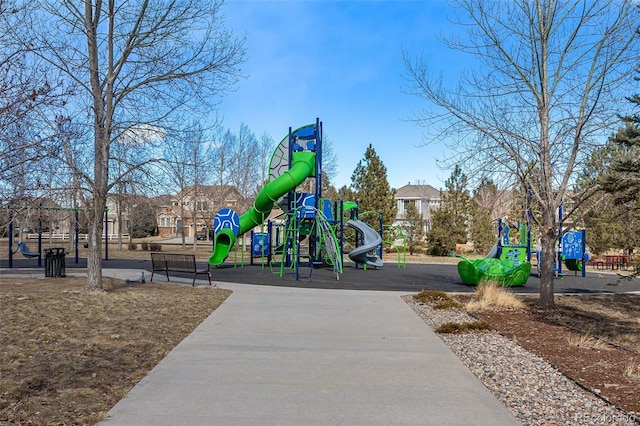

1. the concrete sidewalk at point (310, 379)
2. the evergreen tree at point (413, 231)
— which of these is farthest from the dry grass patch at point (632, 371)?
the evergreen tree at point (413, 231)

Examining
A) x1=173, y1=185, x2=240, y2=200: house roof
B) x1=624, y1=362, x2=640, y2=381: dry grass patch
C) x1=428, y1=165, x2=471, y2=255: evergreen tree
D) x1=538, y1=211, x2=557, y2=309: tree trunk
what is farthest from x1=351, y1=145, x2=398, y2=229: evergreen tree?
x1=624, y1=362, x2=640, y2=381: dry grass patch

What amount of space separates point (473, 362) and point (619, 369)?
66.9 inches

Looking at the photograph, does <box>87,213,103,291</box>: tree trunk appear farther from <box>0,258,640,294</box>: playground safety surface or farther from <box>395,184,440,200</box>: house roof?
<box>395,184,440,200</box>: house roof

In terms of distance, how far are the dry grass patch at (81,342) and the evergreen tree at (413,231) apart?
2846cm

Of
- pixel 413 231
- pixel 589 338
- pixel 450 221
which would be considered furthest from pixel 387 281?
pixel 413 231

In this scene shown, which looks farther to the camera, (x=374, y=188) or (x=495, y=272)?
(x=374, y=188)

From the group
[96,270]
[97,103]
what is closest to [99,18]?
[97,103]

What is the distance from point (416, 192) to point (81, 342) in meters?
60.8

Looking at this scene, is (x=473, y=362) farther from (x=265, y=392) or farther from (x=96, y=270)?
(x=96, y=270)

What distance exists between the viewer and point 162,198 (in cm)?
1327

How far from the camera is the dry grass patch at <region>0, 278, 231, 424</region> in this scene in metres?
A: 5.05

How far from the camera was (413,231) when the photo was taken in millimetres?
42469

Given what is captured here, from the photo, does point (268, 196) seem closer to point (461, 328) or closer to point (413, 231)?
point (461, 328)

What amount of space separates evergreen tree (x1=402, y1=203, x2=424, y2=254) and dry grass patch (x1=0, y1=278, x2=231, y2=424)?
1120 inches
